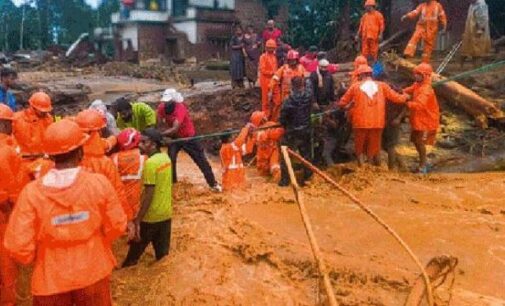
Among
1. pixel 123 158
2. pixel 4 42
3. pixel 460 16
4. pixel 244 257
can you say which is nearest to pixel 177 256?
pixel 244 257

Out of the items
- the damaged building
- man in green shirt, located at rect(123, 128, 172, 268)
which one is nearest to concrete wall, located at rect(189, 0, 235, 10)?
the damaged building

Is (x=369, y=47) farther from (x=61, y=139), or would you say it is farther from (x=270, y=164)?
(x=61, y=139)

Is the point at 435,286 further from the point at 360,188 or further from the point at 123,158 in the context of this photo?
the point at 360,188

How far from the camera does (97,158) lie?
4672 mm

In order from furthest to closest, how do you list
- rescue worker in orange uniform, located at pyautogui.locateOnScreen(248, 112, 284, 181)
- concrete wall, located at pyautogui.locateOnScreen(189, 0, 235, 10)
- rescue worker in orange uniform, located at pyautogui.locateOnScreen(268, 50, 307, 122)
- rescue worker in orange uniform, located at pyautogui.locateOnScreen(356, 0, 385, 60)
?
concrete wall, located at pyautogui.locateOnScreen(189, 0, 235, 10) < rescue worker in orange uniform, located at pyautogui.locateOnScreen(356, 0, 385, 60) < rescue worker in orange uniform, located at pyautogui.locateOnScreen(268, 50, 307, 122) < rescue worker in orange uniform, located at pyautogui.locateOnScreen(248, 112, 284, 181)

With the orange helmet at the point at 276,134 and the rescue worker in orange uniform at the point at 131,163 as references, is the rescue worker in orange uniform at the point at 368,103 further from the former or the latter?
the rescue worker in orange uniform at the point at 131,163

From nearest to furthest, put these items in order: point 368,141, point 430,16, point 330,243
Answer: point 330,243 → point 368,141 → point 430,16

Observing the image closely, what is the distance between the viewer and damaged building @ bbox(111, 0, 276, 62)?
28.2 meters

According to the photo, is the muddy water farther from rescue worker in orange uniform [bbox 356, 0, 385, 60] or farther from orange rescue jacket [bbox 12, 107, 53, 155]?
rescue worker in orange uniform [bbox 356, 0, 385, 60]

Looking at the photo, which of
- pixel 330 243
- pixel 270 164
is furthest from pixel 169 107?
pixel 330 243

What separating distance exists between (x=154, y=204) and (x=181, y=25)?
2527 cm

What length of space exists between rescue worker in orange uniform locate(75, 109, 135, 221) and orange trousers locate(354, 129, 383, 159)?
4.29m

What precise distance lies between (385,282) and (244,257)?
1.33 metres

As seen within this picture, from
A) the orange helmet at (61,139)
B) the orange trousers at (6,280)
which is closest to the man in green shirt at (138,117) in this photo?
the orange trousers at (6,280)
